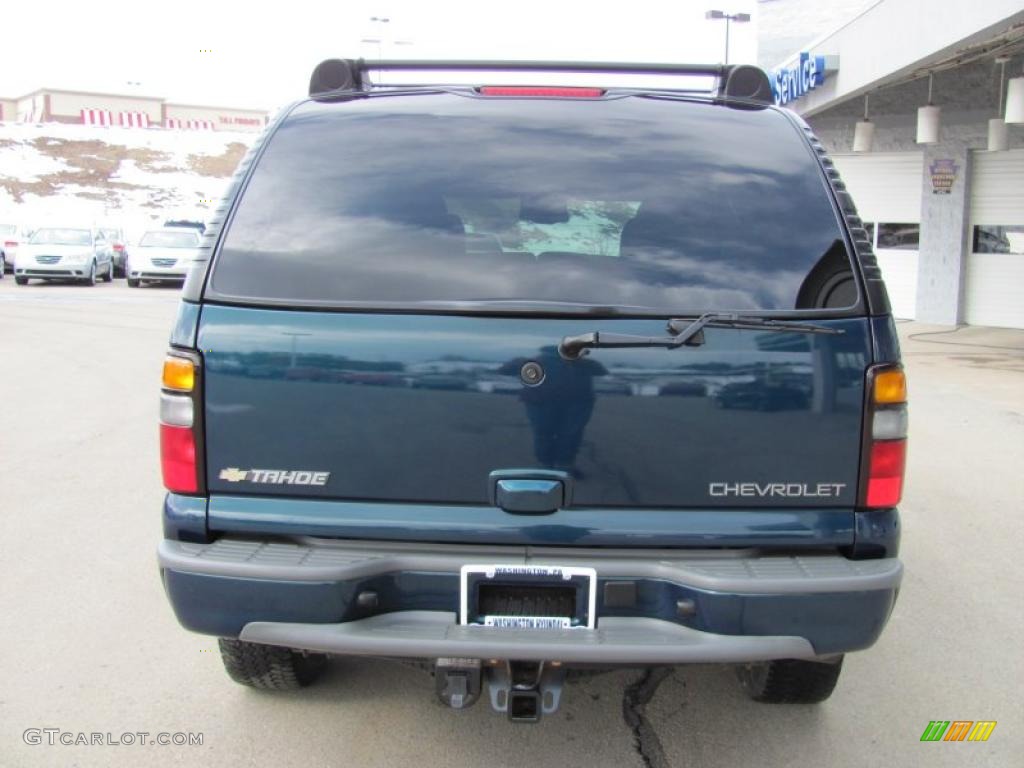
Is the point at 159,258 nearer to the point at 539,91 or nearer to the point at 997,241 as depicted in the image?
the point at 997,241

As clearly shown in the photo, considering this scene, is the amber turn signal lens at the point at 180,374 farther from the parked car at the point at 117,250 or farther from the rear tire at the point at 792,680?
the parked car at the point at 117,250


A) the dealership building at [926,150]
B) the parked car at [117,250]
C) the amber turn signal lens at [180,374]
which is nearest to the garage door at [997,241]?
the dealership building at [926,150]

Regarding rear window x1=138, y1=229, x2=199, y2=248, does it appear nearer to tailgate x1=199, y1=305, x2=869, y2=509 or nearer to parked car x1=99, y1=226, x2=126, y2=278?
parked car x1=99, y1=226, x2=126, y2=278

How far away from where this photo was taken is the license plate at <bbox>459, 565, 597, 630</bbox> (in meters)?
2.65

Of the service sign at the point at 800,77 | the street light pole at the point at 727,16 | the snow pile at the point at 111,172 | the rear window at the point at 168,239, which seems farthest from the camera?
the snow pile at the point at 111,172

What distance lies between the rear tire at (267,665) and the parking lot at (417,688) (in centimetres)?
9

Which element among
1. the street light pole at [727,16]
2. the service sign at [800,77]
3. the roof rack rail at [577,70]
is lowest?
the roof rack rail at [577,70]

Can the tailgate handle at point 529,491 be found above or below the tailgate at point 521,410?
below

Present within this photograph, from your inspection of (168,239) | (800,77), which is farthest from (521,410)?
(168,239)

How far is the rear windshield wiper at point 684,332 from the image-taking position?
263cm

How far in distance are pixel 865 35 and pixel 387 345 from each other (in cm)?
1359

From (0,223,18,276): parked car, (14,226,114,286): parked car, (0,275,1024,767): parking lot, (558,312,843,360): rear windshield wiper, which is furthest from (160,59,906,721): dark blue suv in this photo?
(0,223,18,276): parked car

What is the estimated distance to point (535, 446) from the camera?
2.69 m

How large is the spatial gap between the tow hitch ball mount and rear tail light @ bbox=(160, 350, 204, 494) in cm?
90
